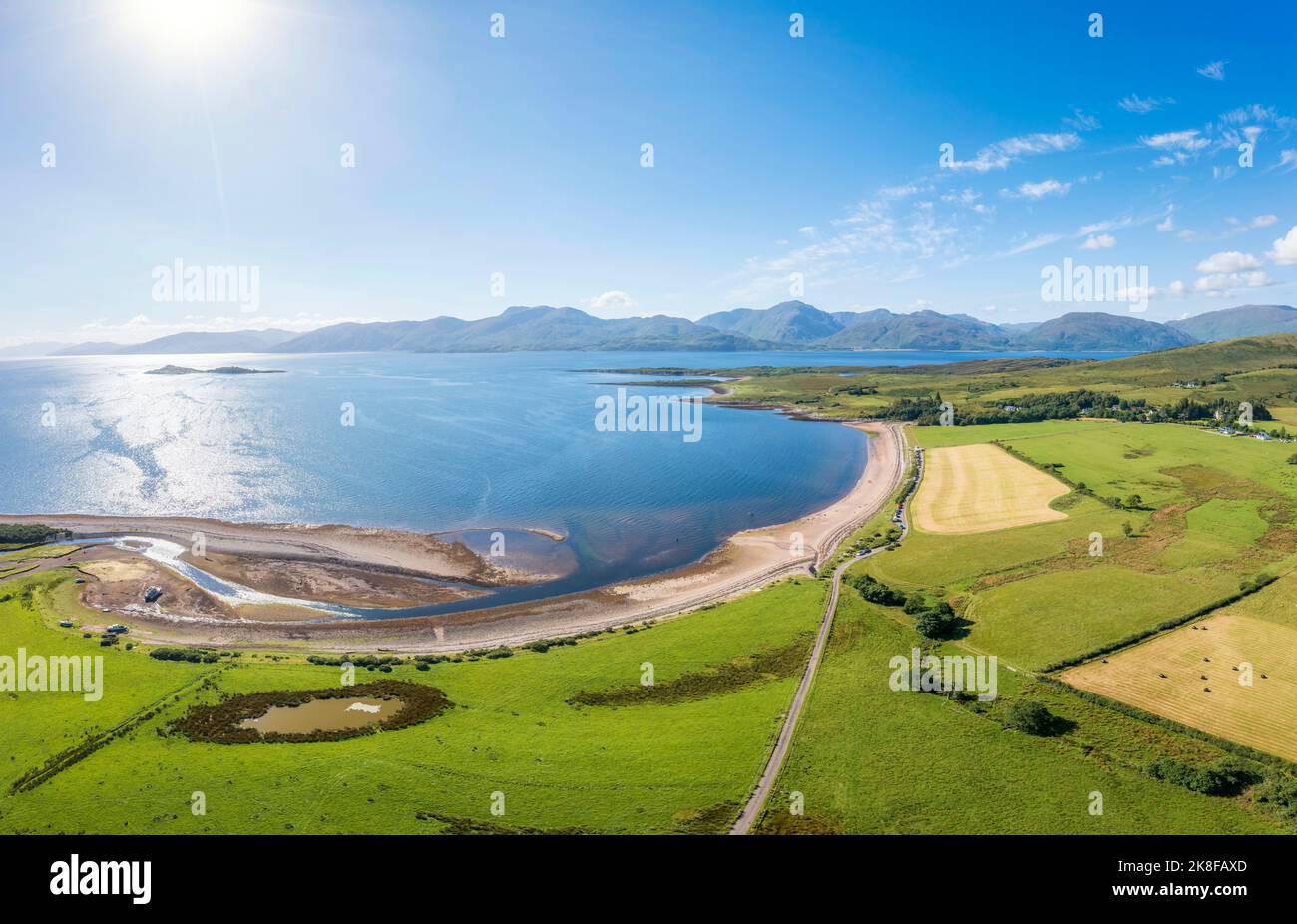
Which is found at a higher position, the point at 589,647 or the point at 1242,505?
the point at 1242,505

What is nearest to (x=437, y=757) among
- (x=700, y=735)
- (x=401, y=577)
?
(x=700, y=735)

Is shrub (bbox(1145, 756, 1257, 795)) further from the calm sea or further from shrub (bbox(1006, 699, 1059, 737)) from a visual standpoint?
the calm sea

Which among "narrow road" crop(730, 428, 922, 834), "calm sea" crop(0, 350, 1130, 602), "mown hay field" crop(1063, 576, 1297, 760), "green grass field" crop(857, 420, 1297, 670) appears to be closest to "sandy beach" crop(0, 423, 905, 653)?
"calm sea" crop(0, 350, 1130, 602)

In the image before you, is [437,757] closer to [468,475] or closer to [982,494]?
[468,475]

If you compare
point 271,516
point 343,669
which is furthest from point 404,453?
point 343,669

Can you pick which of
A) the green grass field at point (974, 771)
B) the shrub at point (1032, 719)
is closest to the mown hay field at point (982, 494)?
the green grass field at point (974, 771)
